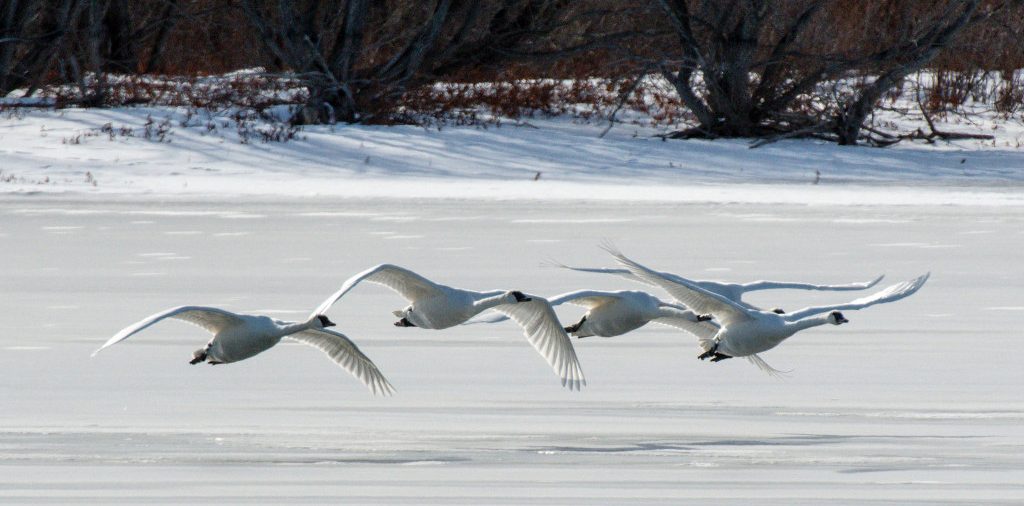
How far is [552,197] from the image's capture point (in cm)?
1501

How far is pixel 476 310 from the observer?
678cm

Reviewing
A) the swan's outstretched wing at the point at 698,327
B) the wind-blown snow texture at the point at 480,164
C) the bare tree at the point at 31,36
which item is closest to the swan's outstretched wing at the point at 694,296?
the swan's outstretched wing at the point at 698,327

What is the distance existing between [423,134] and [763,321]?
39.2 feet

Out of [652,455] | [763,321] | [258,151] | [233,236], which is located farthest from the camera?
[258,151]

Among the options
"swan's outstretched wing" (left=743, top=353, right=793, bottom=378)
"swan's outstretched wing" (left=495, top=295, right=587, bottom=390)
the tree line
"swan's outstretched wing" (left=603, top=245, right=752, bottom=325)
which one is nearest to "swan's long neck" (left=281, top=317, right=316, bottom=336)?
"swan's outstretched wing" (left=495, top=295, right=587, bottom=390)

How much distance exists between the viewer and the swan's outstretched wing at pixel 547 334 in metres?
6.98

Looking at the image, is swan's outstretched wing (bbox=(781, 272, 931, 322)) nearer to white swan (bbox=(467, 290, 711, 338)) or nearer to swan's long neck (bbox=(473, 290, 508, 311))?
white swan (bbox=(467, 290, 711, 338))

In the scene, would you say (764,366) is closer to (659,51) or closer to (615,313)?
(615,313)

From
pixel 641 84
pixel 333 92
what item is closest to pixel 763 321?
pixel 333 92

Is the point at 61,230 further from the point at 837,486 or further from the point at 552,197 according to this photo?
the point at 837,486

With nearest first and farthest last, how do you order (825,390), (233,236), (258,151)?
(825,390), (233,236), (258,151)

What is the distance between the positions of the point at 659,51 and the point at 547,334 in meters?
13.1

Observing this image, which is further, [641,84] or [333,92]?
[641,84]

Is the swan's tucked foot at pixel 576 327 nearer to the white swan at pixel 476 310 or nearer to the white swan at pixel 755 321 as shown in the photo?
the white swan at pixel 476 310
